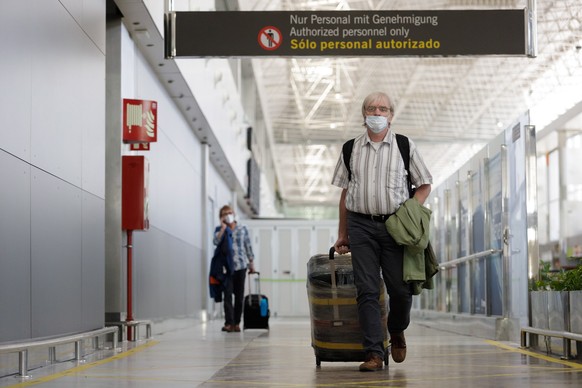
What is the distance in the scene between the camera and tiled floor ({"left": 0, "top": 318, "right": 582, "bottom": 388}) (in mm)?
5332

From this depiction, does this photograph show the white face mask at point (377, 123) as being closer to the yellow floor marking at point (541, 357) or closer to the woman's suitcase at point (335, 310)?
the woman's suitcase at point (335, 310)

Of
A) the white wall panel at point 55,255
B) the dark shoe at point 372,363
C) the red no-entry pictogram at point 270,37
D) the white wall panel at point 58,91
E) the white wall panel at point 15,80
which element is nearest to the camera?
the dark shoe at point 372,363

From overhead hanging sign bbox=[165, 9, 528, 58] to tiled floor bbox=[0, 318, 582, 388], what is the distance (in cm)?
286

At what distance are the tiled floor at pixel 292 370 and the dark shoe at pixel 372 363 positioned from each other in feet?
0.24

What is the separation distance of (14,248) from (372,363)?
2.27m

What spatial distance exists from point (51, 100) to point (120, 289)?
3920 mm

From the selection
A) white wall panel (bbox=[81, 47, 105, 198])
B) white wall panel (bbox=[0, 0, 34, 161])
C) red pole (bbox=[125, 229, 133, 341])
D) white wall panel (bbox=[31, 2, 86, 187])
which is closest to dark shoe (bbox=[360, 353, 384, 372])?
white wall panel (bbox=[0, 0, 34, 161])

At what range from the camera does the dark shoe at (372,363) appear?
595 cm

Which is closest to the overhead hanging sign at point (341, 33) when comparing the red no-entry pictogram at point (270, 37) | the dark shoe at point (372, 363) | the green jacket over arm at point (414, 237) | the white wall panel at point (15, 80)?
the red no-entry pictogram at point (270, 37)

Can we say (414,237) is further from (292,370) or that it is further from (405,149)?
(292,370)

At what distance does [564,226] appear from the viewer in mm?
41719

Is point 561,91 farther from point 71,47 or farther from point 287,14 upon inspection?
point 71,47

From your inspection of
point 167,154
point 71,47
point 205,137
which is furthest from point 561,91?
point 71,47

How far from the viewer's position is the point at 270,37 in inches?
389
